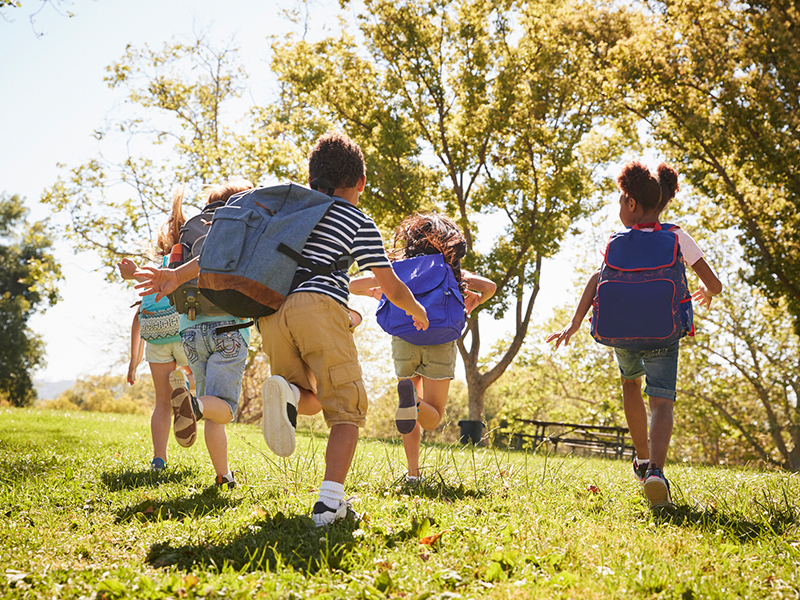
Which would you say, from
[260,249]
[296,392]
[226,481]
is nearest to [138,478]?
[226,481]

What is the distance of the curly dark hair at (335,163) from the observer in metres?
3.04

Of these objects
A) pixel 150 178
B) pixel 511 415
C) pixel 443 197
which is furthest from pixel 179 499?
pixel 150 178

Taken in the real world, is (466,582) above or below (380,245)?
below

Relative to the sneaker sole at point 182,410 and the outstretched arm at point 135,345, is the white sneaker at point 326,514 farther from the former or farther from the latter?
the outstretched arm at point 135,345

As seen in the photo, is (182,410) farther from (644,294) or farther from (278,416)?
(644,294)

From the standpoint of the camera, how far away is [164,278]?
120 inches

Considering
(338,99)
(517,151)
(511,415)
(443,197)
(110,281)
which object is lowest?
(511,415)

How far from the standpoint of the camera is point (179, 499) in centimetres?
329

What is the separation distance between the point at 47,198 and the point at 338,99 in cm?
1060

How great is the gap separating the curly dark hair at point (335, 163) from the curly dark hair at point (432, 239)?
112 centimetres

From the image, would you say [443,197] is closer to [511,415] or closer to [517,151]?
[517,151]

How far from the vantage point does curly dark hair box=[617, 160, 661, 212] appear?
→ 3680 mm

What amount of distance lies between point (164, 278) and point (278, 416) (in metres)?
0.98

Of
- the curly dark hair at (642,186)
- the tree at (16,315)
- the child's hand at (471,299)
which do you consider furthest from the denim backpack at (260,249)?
the tree at (16,315)
